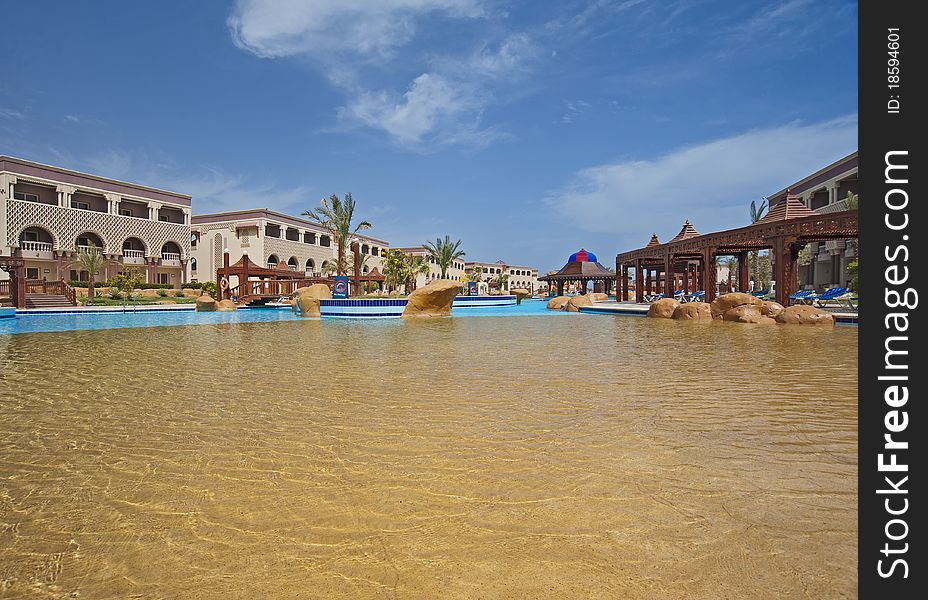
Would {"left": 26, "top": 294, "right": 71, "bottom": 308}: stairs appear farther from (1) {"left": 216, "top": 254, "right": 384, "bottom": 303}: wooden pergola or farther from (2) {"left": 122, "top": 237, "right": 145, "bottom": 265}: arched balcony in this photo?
(2) {"left": 122, "top": 237, "right": 145, "bottom": 265}: arched balcony

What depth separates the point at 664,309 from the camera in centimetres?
1867

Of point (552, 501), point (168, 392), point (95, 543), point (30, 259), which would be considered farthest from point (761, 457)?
point (30, 259)

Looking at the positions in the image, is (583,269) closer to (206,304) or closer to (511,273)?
(206,304)

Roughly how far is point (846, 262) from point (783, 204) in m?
21.3

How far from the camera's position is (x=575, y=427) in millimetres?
3791

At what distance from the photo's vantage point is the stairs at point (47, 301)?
25.5m

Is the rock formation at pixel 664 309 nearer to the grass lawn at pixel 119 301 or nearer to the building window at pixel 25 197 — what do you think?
the grass lawn at pixel 119 301

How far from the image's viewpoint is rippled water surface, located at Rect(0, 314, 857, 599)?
1.82m

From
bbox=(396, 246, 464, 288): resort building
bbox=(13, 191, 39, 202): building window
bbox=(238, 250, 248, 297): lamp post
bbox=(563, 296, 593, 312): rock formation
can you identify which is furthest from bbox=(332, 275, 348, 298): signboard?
bbox=(396, 246, 464, 288): resort building

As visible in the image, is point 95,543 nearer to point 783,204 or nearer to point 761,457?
point 761,457

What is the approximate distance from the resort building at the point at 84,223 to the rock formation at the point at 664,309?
36.0m

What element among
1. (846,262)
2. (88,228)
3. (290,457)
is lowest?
(290,457)

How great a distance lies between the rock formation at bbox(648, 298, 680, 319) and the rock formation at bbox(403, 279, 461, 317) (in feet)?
28.6

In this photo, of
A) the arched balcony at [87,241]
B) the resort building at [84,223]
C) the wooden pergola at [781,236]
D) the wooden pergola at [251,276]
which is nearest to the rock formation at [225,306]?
the wooden pergola at [251,276]
